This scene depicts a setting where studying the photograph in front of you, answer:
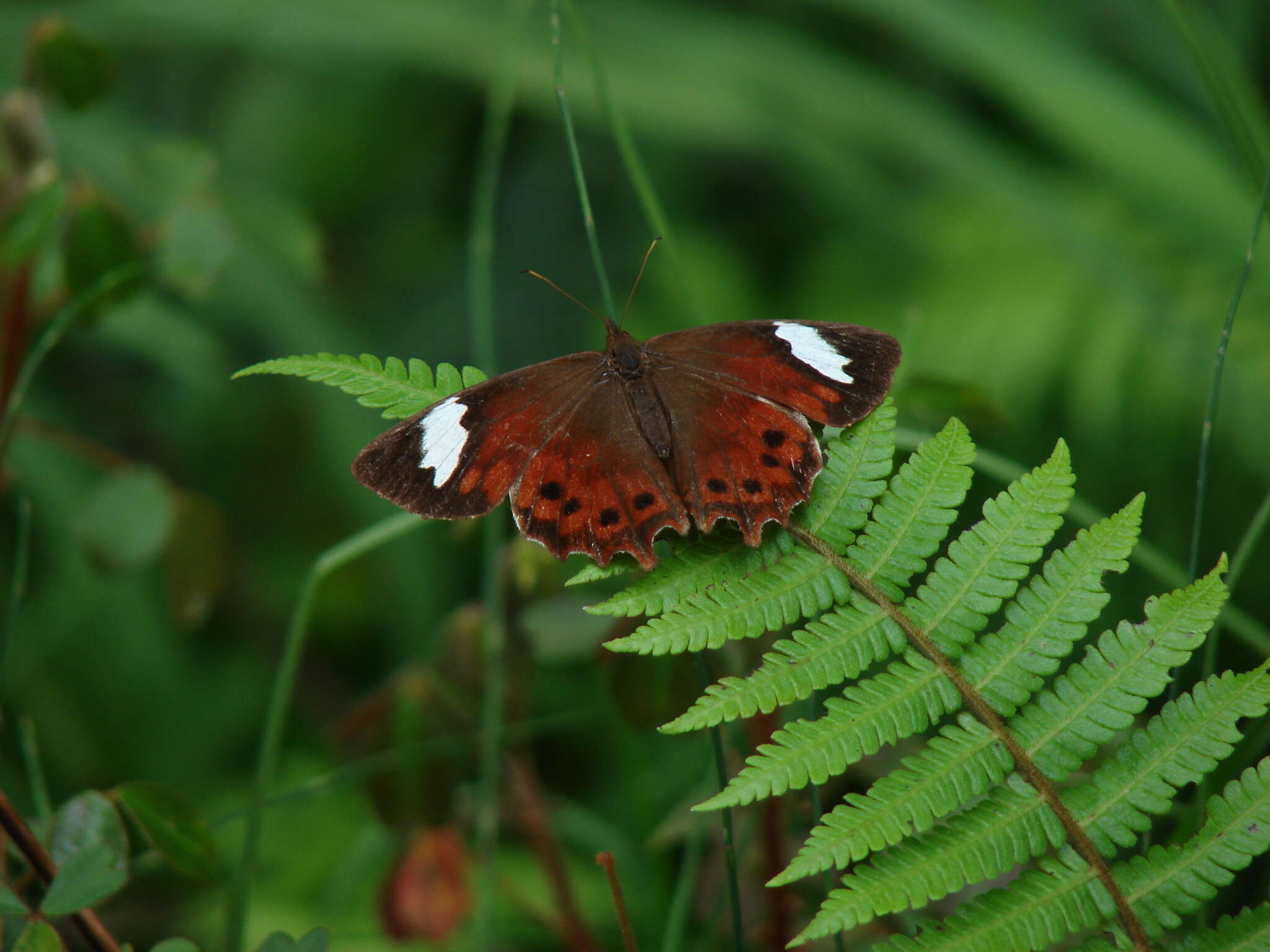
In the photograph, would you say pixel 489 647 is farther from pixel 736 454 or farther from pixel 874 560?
pixel 874 560

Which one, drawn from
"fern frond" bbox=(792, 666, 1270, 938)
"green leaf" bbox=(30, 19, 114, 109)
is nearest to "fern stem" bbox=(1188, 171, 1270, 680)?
"fern frond" bbox=(792, 666, 1270, 938)

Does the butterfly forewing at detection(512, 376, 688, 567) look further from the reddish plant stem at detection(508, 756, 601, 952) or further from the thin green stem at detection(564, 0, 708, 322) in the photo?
the reddish plant stem at detection(508, 756, 601, 952)

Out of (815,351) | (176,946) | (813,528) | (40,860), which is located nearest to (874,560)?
(813,528)

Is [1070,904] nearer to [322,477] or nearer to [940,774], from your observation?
[940,774]

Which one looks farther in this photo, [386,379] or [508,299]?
[508,299]

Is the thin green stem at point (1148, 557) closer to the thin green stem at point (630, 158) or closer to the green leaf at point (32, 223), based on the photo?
the thin green stem at point (630, 158)

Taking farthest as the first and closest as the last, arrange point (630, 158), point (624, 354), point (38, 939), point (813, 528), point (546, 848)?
point (546, 848)
point (624, 354)
point (630, 158)
point (813, 528)
point (38, 939)
